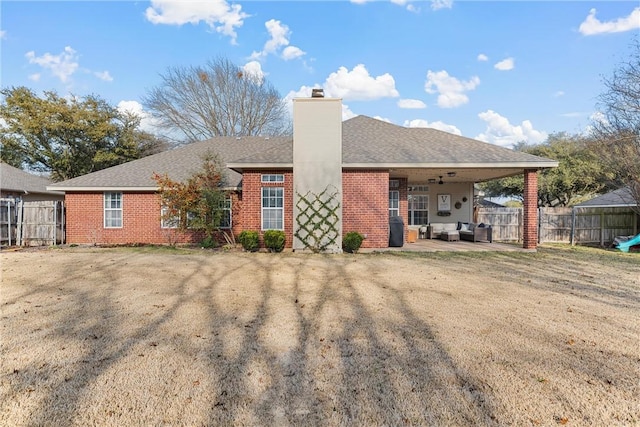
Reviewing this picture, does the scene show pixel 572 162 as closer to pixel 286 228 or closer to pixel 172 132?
pixel 286 228

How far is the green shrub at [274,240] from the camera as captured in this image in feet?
38.5

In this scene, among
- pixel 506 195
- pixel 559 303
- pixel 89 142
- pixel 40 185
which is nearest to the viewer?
pixel 559 303

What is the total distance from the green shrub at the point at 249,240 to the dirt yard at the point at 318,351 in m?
4.50

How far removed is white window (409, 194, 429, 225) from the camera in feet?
58.1

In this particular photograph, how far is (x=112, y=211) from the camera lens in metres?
14.4

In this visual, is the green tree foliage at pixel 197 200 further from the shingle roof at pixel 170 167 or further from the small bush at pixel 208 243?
the shingle roof at pixel 170 167

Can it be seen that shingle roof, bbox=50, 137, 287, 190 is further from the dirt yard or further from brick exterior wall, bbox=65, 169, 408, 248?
the dirt yard

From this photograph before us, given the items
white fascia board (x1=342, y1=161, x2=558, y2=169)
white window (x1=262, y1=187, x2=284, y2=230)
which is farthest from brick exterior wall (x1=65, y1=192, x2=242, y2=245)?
white fascia board (x1=342, y1=161, x2=558, y2=169)

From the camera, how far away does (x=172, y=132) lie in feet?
100

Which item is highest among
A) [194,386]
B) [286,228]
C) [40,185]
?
[40,185]

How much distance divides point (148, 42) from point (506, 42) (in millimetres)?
14230

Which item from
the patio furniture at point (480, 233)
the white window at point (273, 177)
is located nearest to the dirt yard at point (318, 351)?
the white window at point (273, 177)

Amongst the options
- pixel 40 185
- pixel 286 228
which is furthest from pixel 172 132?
pixel 286 228

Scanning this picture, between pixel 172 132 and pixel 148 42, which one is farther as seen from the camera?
pixel 172 132
